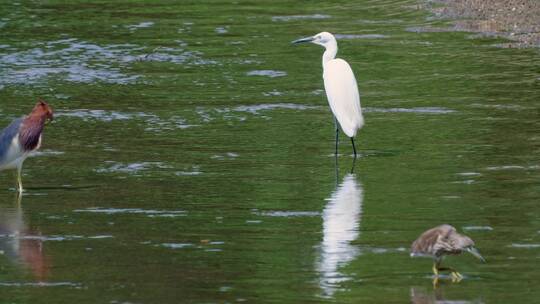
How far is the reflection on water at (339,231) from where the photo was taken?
31.5ft

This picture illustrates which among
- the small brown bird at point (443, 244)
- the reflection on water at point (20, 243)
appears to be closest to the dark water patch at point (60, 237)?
the reflection on water at point (20, 243)

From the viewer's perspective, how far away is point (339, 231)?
36.4 feet

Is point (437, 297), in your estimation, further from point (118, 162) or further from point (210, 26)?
point (210, 26)

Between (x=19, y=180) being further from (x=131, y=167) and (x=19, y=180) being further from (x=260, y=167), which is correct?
(x=260, y=167)

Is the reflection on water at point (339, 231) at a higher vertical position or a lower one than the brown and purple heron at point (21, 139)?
lower

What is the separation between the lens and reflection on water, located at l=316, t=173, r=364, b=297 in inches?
378

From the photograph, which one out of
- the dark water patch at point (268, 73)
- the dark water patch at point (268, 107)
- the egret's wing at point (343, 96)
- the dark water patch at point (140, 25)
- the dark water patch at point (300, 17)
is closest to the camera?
the egret's wing at point (343, 96)

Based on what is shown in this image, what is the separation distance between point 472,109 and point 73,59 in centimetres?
726

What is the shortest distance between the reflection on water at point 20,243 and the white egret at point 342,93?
4.23 metres

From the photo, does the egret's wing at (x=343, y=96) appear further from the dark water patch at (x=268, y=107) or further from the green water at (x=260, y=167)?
the dark water patch at (x=268, y=107)

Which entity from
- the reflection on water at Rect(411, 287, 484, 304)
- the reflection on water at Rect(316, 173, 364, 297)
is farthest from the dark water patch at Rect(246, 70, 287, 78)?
the reflection on water at Rect(411, 287, 484, 304)

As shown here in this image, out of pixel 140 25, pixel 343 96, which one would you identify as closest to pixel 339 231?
pixel 343 96

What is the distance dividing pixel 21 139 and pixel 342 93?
13.2 feet

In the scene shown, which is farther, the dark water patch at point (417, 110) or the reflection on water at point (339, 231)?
the dark water patch at point (417, 110)
